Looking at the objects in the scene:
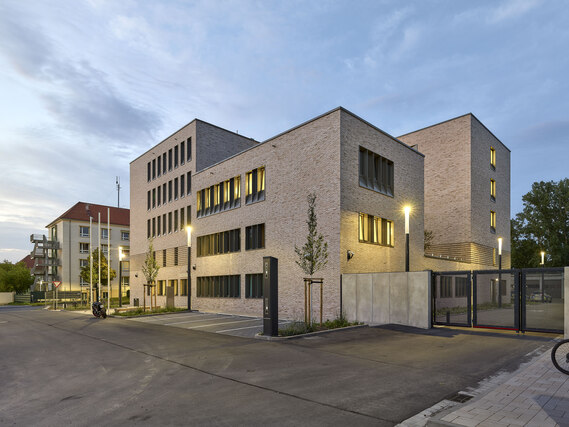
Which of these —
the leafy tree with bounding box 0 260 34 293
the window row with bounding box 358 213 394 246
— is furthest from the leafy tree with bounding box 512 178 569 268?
the leafy tree with bounding box 0 260 34 293

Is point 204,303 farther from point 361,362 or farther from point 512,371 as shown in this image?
point 512,371

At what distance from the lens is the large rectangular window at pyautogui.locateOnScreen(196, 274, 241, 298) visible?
2739cm

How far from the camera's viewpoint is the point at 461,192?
32.7 metres

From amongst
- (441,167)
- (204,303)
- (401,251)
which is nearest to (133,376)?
(401,251)

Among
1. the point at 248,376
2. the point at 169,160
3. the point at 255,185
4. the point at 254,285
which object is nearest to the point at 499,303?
the point at 248,376

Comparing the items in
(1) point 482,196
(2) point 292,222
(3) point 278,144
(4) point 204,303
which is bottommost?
(4) point 204,303

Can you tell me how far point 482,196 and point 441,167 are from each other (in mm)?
4324

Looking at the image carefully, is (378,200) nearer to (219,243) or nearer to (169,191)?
(219,243)

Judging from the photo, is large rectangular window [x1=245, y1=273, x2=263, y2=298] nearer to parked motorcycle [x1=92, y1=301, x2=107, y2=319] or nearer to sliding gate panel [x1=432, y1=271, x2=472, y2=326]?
parked motorcycle [x1=92, y1=301, x2=107, y2=319]

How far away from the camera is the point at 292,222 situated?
907 inches

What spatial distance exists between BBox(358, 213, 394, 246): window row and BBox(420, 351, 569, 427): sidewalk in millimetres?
14131

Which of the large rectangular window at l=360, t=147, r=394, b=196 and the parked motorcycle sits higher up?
the large rectangular window at l=360, t=147, r=394, b=196

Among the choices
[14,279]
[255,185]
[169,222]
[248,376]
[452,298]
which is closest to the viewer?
[248,376]

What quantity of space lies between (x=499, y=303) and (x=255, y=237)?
14880 mm
